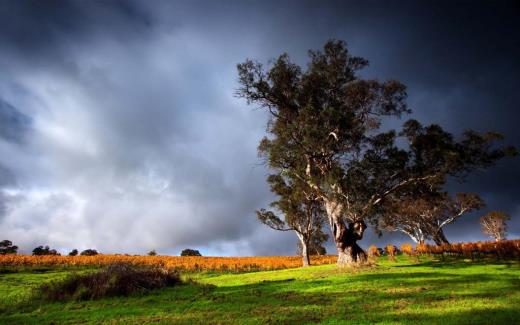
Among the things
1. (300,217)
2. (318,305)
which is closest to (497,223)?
(300,217)

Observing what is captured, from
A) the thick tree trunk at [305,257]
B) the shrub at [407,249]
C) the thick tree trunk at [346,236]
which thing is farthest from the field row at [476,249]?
the thick tree trunk at [346,236]

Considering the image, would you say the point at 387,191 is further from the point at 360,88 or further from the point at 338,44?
the point at 338,44

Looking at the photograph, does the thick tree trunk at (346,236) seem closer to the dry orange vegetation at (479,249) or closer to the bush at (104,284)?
the bush at (104,284)

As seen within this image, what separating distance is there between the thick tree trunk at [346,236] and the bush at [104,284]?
1712 cm

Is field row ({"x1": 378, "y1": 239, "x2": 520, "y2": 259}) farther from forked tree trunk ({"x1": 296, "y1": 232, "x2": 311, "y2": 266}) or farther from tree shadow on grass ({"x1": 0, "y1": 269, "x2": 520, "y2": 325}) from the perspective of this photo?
tree shadow on grass ({"x1": 0, "y1": 269, "x2": 520, "y2": 325})

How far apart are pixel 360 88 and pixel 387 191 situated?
35.5 ft

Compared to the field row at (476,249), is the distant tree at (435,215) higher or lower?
higher

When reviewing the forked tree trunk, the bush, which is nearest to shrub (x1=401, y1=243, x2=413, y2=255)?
the forked tree trunk

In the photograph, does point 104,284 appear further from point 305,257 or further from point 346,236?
point 305,257

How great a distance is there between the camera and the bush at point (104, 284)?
23.0 meters

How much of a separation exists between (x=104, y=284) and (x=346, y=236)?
2183 centimetres

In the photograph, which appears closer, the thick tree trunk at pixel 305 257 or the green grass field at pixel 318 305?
the green grass field at pixel 318 305

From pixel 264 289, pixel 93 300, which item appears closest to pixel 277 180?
→ pixel 264 289

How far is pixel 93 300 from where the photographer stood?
73.3 ft
